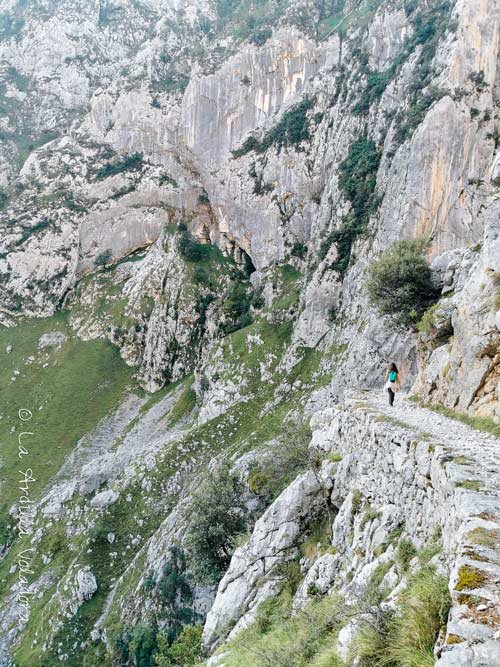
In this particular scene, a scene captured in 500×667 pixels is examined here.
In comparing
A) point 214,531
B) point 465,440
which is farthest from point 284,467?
point 465,440

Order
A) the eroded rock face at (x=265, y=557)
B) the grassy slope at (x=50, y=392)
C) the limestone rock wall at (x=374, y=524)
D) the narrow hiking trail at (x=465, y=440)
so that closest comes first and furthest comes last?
the limestone rock wall at (x=374, y=524)
the narrow hiking trail at (x=465, y=440)
the eroded rock face at (x=265, y=557)
the grassy slope at (x=50, y=392)

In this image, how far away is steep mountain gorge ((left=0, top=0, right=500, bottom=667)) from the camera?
12.4 m

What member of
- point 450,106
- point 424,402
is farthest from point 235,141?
point 424,402

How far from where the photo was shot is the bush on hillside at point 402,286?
33.6 m

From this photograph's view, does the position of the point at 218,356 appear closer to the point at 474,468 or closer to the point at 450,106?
the point at 450,106

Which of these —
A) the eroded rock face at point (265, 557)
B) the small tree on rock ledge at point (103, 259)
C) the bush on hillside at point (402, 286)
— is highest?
the small tree on rock ledge at point (103, 259)

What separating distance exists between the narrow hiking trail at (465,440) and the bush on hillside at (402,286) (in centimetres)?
1354

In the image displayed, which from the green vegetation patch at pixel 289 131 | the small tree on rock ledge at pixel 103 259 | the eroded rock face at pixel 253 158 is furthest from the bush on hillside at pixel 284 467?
the small tree on rock ledge at pixel 103 259

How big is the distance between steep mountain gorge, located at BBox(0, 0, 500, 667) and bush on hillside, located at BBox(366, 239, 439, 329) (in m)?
0.81

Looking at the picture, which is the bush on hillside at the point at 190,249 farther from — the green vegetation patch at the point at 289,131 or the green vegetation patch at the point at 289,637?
the green vegetation patch at the point at 289,637

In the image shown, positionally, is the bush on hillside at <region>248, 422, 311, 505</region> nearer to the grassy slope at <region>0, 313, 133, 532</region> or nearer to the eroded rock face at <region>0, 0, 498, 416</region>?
the eroded rock face at <region>0, 0, 498, 416</region>

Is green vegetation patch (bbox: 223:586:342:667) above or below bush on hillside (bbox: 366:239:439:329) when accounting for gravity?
below

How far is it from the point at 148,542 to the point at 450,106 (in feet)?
227

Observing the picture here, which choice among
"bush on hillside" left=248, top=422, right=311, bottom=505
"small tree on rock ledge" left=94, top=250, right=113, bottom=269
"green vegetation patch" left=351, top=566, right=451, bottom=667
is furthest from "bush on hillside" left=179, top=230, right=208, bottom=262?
"green vegetation patch" left=351, top=566, right=451, bottom=667
